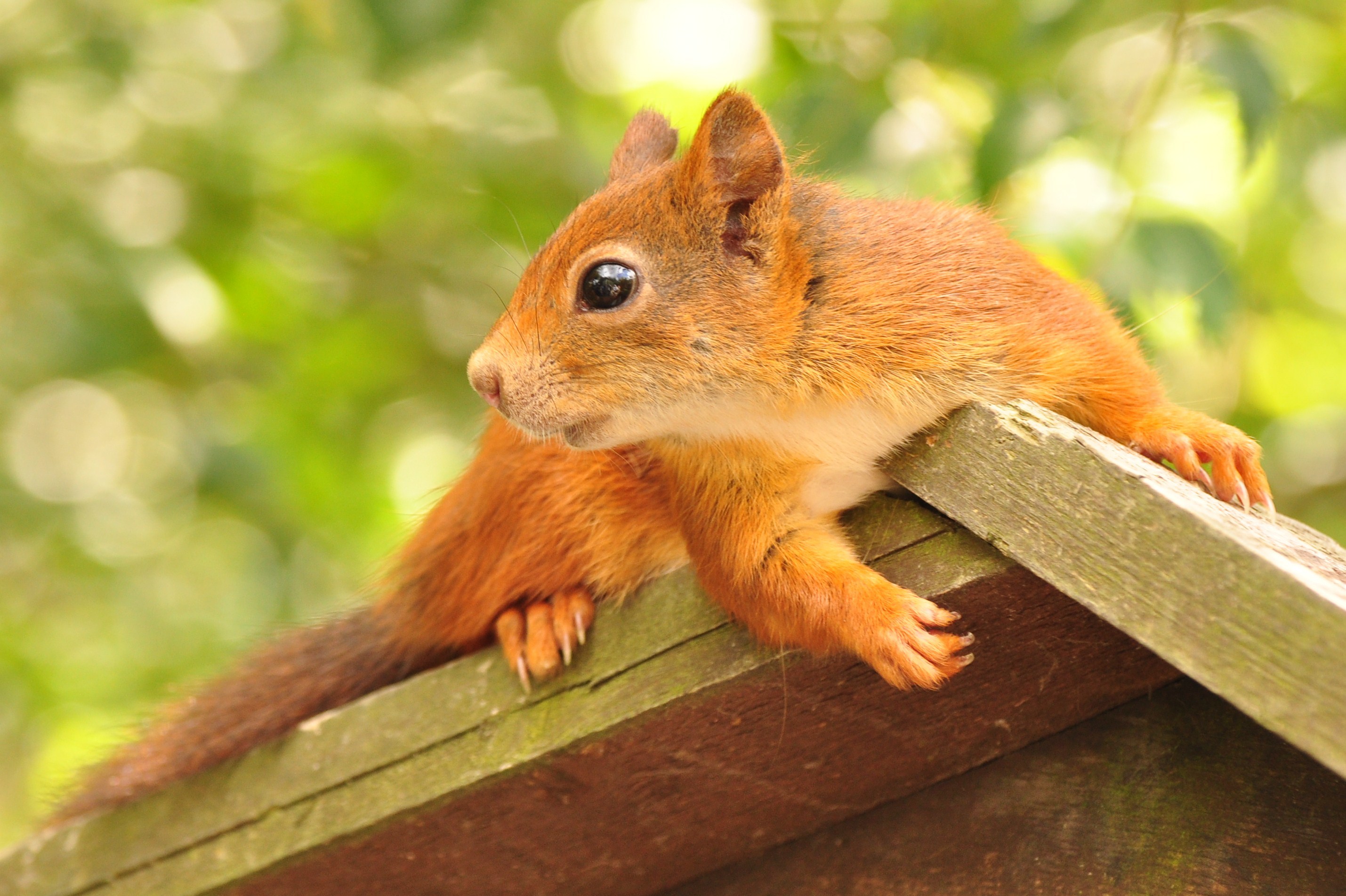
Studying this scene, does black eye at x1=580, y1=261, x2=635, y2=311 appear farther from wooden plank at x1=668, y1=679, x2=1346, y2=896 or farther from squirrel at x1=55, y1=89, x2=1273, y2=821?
wooden plank at x1=668, y1=679, x2=1346, y2=896

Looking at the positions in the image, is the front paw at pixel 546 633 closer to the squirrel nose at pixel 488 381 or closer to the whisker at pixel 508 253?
the squirrel nose at pixel 488 381

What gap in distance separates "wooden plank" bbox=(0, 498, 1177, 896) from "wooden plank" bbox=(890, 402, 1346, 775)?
75 mm

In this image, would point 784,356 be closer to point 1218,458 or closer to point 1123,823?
point 1218,458

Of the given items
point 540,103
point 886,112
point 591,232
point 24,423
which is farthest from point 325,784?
point 24,423

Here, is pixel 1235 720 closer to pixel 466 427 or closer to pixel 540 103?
pixel 540 103

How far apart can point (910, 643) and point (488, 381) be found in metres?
0.61

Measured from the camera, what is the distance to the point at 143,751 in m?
2.04

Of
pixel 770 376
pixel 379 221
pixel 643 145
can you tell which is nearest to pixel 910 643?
pixel 770 376

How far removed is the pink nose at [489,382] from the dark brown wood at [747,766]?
0.42 m

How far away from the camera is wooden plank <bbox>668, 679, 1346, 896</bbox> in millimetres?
1311

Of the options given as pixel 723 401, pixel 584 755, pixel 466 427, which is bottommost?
pixel 466 427

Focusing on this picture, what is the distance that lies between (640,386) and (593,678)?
37 cm

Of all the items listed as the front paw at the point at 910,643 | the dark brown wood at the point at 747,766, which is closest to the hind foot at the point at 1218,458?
the dark brown wood at the point at 747,766

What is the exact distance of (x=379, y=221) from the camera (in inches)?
134
